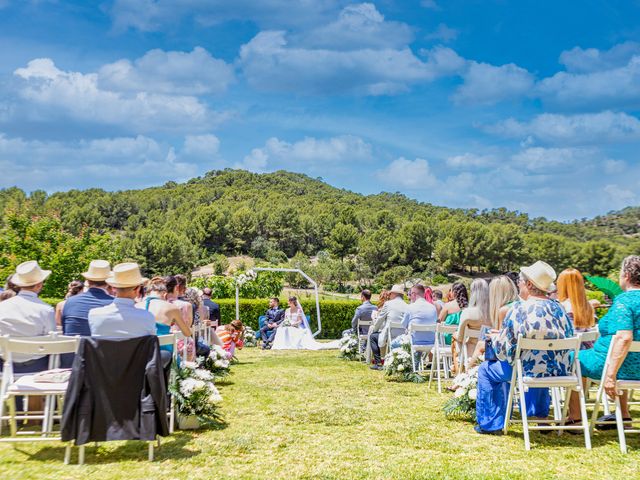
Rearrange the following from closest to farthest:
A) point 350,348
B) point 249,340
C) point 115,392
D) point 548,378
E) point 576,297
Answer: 1. point 115,392
2. point 548,378
3. point 576,297
4. point 350,348
5. point 249,340

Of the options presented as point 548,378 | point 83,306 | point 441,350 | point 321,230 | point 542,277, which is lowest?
point 441,350

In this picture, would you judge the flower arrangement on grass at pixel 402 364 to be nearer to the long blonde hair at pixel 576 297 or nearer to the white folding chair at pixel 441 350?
the white folding chair at pixel 441 350

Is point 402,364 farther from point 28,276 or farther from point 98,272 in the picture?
point 28,276

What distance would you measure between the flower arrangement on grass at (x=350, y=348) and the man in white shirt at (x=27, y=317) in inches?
264

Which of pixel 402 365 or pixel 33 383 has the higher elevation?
pixel 33 383

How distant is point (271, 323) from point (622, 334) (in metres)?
10.9

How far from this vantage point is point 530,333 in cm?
460

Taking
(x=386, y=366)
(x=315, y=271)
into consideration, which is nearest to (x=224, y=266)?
(x=315, y=271)

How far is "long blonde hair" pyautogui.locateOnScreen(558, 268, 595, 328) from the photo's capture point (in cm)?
545

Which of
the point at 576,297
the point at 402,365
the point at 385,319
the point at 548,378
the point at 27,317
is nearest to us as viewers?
the point at 548,378

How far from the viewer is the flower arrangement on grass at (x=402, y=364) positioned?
8.05 m

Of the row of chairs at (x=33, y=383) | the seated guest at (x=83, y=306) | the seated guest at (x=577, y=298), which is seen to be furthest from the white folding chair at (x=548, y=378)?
the seated guest at (x=83, y=306)

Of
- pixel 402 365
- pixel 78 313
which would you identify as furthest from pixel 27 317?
pixel 402 365

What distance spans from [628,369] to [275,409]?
3.32 m
